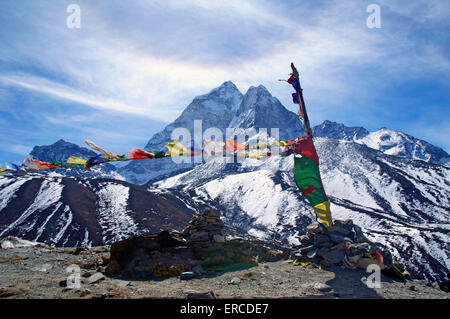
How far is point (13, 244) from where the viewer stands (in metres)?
17.2

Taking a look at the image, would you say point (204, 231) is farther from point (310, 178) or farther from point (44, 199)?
point (44, 199)

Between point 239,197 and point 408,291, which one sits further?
point 239,197

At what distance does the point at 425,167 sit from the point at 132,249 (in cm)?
12073

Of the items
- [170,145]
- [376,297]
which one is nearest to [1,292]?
[170,145]

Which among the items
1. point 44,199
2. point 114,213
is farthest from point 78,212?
point 44,199

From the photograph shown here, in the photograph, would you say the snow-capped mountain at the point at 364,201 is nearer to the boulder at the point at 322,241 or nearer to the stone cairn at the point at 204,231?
the boulder at the point at 322,241

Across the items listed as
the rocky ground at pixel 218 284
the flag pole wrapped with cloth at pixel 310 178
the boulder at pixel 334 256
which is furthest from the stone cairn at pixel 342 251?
the flag pole wrapped with cloth at pixel 310 178

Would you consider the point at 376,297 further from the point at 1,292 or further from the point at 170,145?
the point at 1,292

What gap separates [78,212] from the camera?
179 feet

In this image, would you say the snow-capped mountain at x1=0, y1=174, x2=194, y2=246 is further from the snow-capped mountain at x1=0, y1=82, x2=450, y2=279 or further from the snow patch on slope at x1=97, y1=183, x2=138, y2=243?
the snow-capped mountain at x1=0, y1=82, x2=450, y2=279

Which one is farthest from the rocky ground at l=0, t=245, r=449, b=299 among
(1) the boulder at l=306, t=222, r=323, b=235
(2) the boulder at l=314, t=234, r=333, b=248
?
(1) the boulder at l=306, t=222, r=323, b=235

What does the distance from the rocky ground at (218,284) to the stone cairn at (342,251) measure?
1.02 ft

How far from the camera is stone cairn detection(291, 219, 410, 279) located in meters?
10.2

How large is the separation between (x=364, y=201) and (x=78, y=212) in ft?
251
